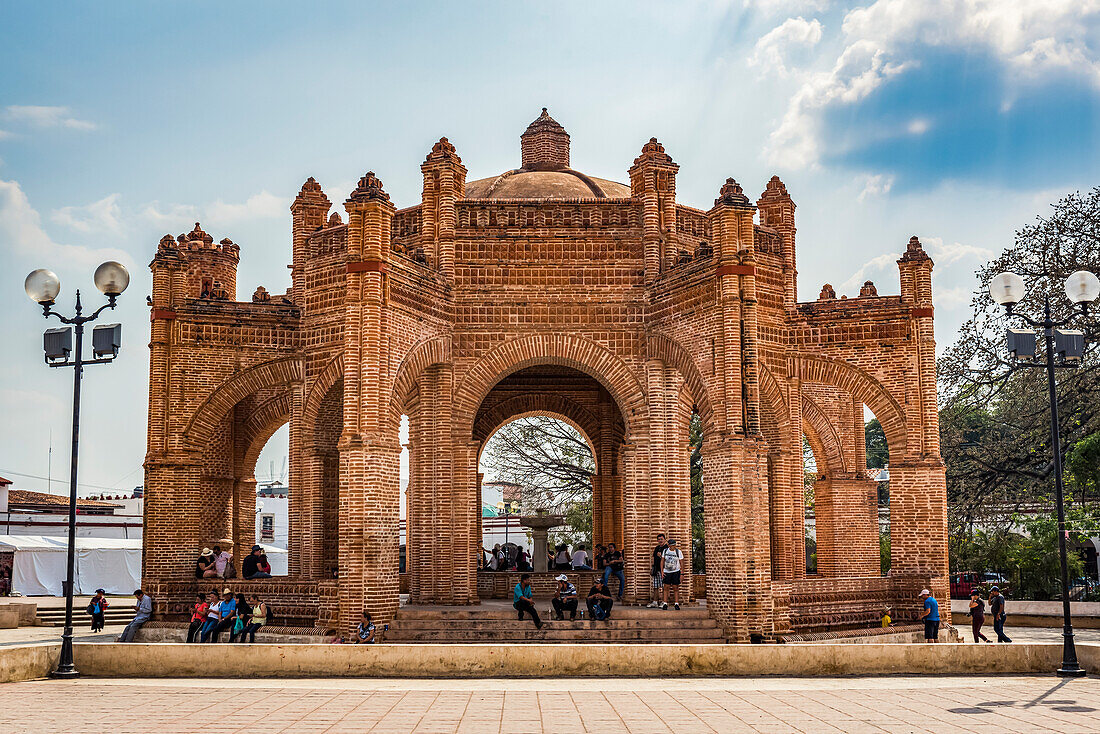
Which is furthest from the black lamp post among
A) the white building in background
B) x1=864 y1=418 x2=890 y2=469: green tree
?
x1=864 y1=418 x2=890 y2=469: green tree

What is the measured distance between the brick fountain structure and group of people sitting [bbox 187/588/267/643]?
2.03 feet

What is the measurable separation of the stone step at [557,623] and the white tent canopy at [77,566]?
18.8 m

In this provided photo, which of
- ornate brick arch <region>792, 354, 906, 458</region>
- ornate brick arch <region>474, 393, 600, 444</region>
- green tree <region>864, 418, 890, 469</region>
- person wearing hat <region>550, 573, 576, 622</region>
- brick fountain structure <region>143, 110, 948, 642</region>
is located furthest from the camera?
green tree <region>864, 418, 890, 469</region>

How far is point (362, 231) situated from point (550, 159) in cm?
755

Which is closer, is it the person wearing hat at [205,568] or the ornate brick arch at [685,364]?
the ornate brick arch at [685,364]

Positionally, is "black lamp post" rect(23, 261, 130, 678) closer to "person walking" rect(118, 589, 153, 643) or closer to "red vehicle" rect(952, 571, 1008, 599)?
"person walking" rect(118, 589, 153, 643)

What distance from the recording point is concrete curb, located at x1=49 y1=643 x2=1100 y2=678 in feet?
37.4

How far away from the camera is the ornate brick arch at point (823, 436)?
71.4 ft

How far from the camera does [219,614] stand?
1486 cm

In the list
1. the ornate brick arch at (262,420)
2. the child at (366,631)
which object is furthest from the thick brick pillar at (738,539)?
the ornate brick arch at (262,420)

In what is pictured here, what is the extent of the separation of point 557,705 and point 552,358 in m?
8.48

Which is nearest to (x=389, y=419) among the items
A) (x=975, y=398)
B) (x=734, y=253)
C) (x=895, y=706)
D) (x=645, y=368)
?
(x=645, y=368)

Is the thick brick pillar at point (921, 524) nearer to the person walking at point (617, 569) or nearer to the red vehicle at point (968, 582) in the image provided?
the person walking at point (617, 569)

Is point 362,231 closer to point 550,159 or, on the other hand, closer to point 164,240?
point 164,240
